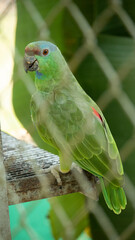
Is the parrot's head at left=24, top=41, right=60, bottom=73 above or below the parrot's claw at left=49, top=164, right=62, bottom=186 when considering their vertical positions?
above

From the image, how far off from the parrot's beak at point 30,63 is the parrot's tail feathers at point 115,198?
0.39 meters

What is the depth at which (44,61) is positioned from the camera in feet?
4.08

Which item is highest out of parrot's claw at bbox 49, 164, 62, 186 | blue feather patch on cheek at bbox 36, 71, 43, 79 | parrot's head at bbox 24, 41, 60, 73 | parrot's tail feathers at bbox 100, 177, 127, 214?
parrot's head at bbox 24, 41, 60, 73

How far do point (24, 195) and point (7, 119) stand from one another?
989mm

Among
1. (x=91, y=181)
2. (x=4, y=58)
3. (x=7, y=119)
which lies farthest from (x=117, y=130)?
(x=91, y=181)

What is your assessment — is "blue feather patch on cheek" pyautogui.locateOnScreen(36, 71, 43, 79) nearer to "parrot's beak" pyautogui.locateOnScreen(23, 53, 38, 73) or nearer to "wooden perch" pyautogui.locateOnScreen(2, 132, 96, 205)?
"parrot's beak" pyautogui.locateOnScreen(23, 53, 38, 73)

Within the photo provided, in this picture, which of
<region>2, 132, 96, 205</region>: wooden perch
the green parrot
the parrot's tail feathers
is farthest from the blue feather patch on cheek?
the parrot's tail feathers

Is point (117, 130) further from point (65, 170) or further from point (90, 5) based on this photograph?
point (65, 170)

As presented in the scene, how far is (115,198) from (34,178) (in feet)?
0.90

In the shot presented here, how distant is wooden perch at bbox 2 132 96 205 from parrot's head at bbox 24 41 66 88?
9.2 inches

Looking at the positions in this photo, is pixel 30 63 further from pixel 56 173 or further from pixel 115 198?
pixel 115 198

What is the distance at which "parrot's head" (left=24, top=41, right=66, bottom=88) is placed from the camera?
1.20 m

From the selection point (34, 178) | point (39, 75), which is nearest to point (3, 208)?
point (34, 178)

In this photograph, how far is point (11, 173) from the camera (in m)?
1.09
